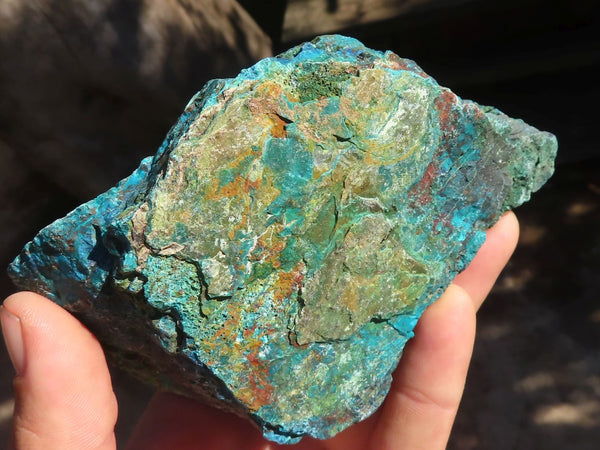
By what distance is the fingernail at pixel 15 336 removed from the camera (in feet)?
4.54

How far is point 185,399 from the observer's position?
1908 mm

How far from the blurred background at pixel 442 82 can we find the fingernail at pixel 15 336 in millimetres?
1151

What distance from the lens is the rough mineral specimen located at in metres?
1.28

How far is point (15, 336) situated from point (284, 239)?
658 millimetres

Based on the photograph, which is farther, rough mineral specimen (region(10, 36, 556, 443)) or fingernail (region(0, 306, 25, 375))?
fingernail (region(0, 306, 25, 375))

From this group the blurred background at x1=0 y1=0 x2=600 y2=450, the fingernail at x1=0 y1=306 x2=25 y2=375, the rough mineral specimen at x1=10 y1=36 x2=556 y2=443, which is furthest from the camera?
the blurred background at x1=0 y1=0 x2=600 y2=450

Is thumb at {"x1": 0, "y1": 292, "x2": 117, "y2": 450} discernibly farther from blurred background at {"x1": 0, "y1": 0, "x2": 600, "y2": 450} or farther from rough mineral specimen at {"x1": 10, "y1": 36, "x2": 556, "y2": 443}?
blurred background at {"x1": 0, "y1": 0, "x2": 600, "y2": 450}

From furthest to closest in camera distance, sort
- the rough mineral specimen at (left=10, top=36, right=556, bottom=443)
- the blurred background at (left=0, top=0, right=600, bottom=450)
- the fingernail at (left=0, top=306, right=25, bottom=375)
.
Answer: the blurred background at (left=0, top=0, right=600, bottom=450), the fingernail at (left=0, top=306, right=25, bottom=375), the rough mineral specimen at (left=10, top=36, right=556, bottom=443)

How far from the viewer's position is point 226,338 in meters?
1.34

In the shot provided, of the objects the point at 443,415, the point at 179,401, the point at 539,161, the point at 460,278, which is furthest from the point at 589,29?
the point at 179,401

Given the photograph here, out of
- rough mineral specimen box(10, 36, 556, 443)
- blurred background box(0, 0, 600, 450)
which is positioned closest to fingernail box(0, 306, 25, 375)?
rough mineral specimen box(10, 36, 556, 443)

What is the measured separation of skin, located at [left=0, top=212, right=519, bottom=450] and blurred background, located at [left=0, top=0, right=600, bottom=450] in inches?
33.2

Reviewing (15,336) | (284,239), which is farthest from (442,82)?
(15,336)

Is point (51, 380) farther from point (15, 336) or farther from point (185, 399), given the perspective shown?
point (185, 399)
